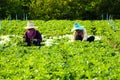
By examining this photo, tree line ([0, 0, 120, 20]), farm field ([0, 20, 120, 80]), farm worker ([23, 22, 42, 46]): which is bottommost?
tree line ([0, 0, 120, 20])

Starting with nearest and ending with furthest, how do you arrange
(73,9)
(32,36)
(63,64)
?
(63,64) < (32,36) < (73,9)

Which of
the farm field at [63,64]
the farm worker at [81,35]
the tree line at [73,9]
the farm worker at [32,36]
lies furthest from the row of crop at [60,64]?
the tree line at [73,9]

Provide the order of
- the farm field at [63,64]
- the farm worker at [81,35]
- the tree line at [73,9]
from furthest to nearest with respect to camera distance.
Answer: the tree line at [73,9]
the farm worker at [81,35]
the farm field at [63,64]

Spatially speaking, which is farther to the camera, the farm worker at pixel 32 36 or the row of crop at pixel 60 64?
the farm worker at pixel 32 36

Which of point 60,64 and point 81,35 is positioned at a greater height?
point 60,64

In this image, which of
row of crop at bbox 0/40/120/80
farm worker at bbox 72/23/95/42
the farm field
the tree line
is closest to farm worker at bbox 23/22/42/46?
farm worker at bbox 72/23/95/42

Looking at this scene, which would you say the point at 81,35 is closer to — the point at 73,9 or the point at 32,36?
the point at 32,36

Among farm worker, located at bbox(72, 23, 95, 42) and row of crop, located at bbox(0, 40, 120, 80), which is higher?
row of crop, located at bbox(0, 40, 120, 80)

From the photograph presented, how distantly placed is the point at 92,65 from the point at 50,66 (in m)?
0.97

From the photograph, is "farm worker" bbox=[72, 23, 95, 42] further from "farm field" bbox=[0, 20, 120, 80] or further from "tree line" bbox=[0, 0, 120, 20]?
"tree line" bbox=[0, 0, 120, 20]

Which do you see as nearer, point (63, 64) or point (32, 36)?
point (63, 64)

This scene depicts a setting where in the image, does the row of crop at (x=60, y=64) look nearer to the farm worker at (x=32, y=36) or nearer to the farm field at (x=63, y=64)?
the farm field at (x=63, y=64)

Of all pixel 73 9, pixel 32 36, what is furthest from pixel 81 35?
pixel 73 9

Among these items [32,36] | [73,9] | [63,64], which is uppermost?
[63,64]
